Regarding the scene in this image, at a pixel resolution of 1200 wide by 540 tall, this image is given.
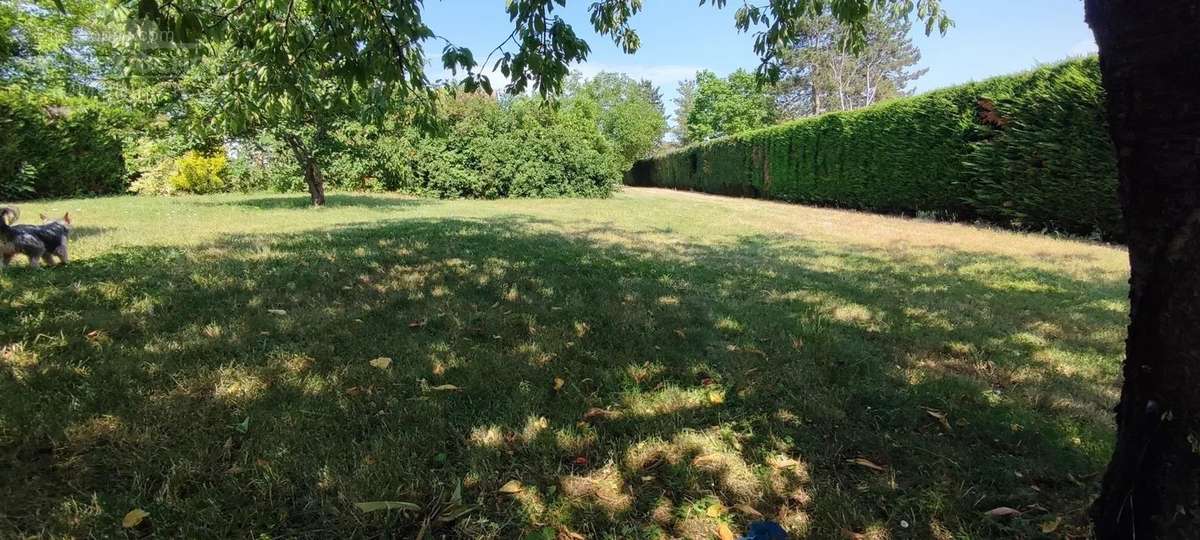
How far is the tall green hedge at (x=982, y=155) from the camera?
8.62m

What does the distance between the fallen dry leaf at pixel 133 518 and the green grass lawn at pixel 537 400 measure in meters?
0.03

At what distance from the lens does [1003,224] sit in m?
10.4

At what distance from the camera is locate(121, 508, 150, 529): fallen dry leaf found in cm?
173

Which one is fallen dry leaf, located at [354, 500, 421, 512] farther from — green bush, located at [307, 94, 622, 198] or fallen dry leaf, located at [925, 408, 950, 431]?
green bush, located at [307, 94, 622, 198]

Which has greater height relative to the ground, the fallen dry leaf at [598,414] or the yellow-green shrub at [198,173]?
the yellow-green shrub at [198,173]

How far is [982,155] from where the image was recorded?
1051 cm

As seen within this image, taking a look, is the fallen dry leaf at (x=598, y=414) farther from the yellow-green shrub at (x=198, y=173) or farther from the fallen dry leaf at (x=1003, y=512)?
the yellow-green shrub at (x=198, y=173)

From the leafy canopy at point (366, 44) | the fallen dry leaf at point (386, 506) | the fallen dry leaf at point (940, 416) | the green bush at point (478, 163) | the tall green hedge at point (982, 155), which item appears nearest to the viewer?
the fallen dry leaf at point (386, 506)

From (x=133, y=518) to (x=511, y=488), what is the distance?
1.19 meters

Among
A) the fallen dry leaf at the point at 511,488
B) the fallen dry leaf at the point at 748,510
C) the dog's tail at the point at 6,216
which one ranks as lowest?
the fallen dry leaf at the point at 748,510

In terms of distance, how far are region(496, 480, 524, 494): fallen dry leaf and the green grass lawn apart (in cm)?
1

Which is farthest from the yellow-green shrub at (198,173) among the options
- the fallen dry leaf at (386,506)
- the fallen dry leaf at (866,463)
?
the fallen dry leaf at (866,463)

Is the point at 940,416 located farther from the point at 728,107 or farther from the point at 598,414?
the point at 728,107

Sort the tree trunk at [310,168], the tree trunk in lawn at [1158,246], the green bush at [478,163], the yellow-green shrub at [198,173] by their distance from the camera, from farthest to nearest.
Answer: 1. the yellow-green shrub at [198,173]
2. the green bush at [478,163]
3. the tree trunk at [310,168]
4. the tree trunk in lawn at [1158,246]
